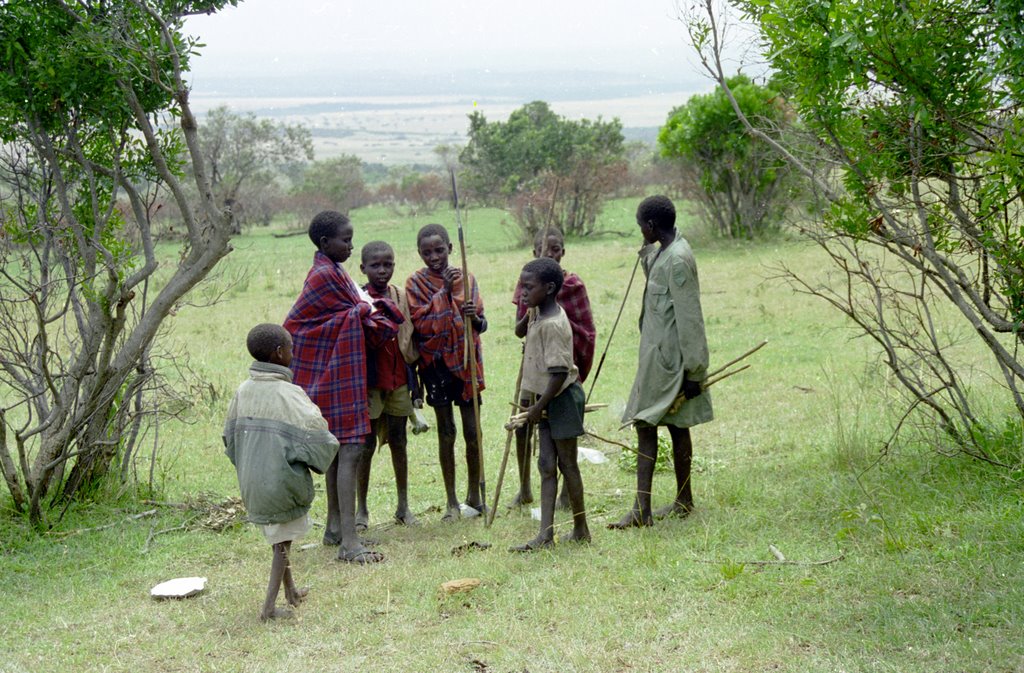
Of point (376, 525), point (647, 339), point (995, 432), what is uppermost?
point (647, 339)

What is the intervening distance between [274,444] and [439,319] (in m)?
1.48

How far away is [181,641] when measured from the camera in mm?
4348

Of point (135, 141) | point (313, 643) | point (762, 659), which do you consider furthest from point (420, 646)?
point (135, 141)

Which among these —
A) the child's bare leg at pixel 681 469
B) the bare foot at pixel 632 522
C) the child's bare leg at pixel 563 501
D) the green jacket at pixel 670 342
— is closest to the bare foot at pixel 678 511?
the child's bare leg at pixel 681 469

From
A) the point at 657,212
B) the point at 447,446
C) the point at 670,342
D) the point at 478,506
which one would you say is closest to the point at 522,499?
the point at 478,506

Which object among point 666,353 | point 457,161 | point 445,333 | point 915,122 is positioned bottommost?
point 666,353

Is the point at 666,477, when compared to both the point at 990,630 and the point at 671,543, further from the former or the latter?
the point at 990,630

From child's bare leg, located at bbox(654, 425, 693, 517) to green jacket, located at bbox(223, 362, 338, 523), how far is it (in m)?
1.99

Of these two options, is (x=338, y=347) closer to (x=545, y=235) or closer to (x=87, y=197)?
(x=545, y=235)

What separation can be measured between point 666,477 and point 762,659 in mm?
2939

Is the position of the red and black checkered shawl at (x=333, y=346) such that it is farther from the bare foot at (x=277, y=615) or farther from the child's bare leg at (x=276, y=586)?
the bare foot at (x=277, y=615)

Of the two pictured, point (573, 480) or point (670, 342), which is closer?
point (573, 480)

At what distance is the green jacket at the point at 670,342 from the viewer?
5.28 m

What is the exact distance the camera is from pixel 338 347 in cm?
545
